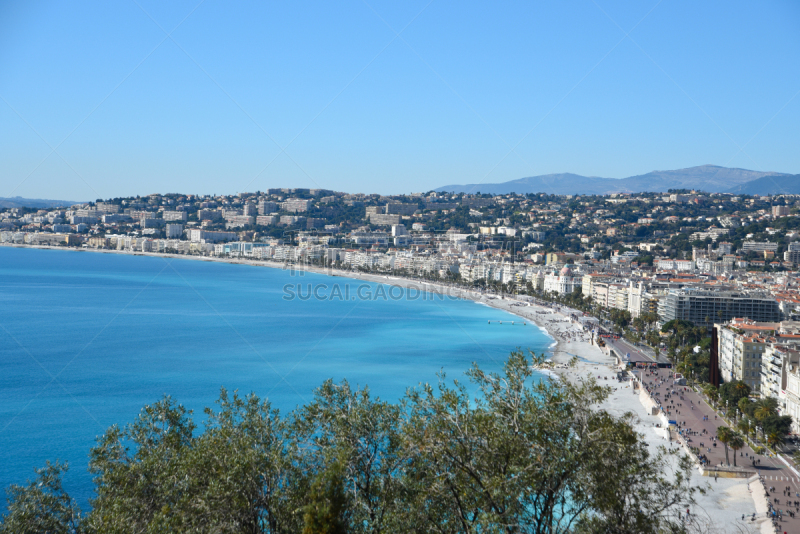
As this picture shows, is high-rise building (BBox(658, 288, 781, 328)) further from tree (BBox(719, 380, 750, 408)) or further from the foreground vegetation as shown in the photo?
the foreground vegetation

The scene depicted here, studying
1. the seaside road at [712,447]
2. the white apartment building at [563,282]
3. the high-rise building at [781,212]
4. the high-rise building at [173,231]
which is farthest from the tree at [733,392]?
the high-rise building at [173,231]

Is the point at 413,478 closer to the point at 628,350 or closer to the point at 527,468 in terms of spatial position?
the point at 527,468

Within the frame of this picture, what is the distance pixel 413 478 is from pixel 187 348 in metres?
19.4

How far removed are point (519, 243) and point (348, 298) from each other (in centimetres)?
3421

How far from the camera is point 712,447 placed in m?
12.3

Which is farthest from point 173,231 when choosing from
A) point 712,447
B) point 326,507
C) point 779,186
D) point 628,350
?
point 779,186

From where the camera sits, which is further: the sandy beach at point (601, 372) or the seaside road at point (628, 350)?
the seaside road at point (628, 350)

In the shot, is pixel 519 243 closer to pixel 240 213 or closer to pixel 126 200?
pixel 240 213

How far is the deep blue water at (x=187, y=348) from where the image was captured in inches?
560

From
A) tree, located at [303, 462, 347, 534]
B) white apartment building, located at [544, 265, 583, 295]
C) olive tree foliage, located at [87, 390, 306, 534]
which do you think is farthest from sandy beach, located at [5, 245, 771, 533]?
white apartment building, located at [544, 265, 583, 295]

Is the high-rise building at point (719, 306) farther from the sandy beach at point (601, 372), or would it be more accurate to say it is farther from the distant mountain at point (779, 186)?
the distant mountain at point (779, 186)

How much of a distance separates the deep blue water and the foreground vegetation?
5.42m

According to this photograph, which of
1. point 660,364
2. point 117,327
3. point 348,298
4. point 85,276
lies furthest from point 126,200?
point 660,364

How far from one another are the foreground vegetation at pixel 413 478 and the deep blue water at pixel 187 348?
17.8 ft
